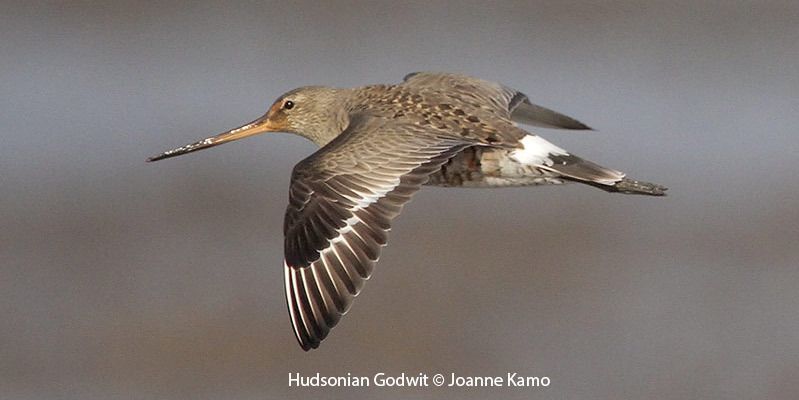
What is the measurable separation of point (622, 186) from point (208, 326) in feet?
11.2

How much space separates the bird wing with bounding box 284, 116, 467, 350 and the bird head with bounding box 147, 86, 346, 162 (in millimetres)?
1018

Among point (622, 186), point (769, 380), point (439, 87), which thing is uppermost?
point (439, 87)

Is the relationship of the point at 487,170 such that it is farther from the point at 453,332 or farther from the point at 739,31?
the point at 739,31

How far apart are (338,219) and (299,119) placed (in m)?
1.45

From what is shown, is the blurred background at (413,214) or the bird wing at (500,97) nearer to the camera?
the bird wing at (500,97)

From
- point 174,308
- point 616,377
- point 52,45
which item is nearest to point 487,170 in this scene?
point 616,377

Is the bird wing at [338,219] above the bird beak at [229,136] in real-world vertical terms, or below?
below

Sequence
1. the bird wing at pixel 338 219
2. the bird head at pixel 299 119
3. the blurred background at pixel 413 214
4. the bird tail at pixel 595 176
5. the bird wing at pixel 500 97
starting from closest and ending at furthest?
the bird wing at pixel 338 219
the bird tail at pixel 595 176
the bird head at pixel 299 119
the bird wing at pixel 500 97
the blurred background at pixel 413 214

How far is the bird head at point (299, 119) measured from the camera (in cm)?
745

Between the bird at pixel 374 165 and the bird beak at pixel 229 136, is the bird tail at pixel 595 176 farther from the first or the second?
the bird beak at pixel 229 136

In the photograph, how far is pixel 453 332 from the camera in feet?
30.9

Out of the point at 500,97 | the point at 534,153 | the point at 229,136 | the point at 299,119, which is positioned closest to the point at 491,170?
the point at 534,153

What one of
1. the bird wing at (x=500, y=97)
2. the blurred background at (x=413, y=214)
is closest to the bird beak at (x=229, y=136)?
the bird wing at (x=500, y=97)

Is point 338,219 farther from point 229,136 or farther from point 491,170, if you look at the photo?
point 229,136
